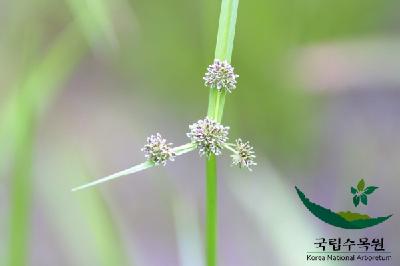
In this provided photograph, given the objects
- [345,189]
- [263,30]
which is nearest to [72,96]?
[263,30]

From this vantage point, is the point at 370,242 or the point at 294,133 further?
the point at 294,133

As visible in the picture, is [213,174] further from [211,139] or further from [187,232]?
[187,232]

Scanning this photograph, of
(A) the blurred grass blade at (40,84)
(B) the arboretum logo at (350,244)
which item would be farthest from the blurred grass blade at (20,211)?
(B) the arboretum logo at (350,244)

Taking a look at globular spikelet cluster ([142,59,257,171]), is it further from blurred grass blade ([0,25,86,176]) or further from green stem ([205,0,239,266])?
blurred grass blade ([0,25,86,176])

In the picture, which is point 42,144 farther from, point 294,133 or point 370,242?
point 370,242

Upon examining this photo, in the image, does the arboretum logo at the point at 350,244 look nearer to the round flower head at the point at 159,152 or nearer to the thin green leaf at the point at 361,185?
the thin green leaf at the point at 361,185

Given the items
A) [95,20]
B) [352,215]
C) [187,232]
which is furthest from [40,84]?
[352,215]
